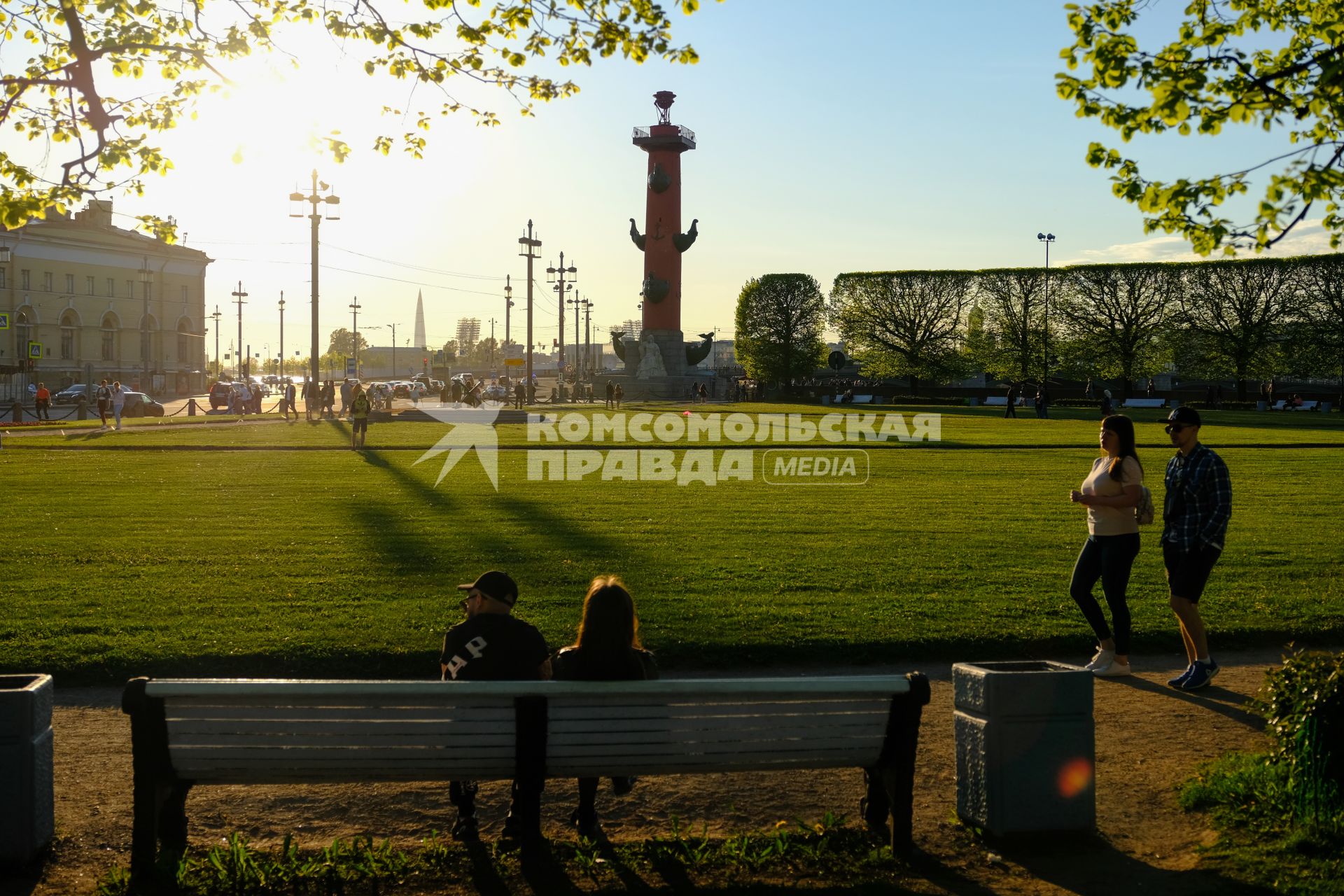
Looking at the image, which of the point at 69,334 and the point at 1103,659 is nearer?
the point at 1103,659

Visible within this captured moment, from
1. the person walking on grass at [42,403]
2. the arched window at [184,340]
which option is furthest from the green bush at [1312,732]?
the arched window at [184,340]

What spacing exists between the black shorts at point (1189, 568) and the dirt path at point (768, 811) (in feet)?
2.75

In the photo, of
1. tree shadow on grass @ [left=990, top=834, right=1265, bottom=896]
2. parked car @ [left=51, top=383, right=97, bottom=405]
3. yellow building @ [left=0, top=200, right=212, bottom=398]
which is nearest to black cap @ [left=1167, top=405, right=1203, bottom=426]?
tree shadow on grass @ [left=990, top=834, right=1265, bottom=896]

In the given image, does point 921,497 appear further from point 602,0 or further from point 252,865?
point 252,865

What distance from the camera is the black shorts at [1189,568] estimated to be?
294 inches

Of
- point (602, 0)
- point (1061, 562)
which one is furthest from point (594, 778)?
point (1061, 562)

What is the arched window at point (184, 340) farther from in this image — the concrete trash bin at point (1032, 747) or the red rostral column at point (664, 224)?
the concrete trash bin at point (1032, 747)

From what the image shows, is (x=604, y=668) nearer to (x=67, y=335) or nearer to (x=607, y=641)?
(x=607, y=641)

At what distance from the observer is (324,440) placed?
33.3 meters

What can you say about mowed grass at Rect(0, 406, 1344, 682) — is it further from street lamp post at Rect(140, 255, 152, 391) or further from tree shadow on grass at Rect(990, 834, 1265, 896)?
street lamp post at Rect(140, 255, 152, 391)

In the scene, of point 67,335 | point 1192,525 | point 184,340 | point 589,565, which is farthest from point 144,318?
point 1192,525

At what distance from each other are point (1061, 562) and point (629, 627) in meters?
8.60

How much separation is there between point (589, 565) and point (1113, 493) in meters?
5.83

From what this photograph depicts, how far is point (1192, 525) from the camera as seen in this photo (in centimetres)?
752
